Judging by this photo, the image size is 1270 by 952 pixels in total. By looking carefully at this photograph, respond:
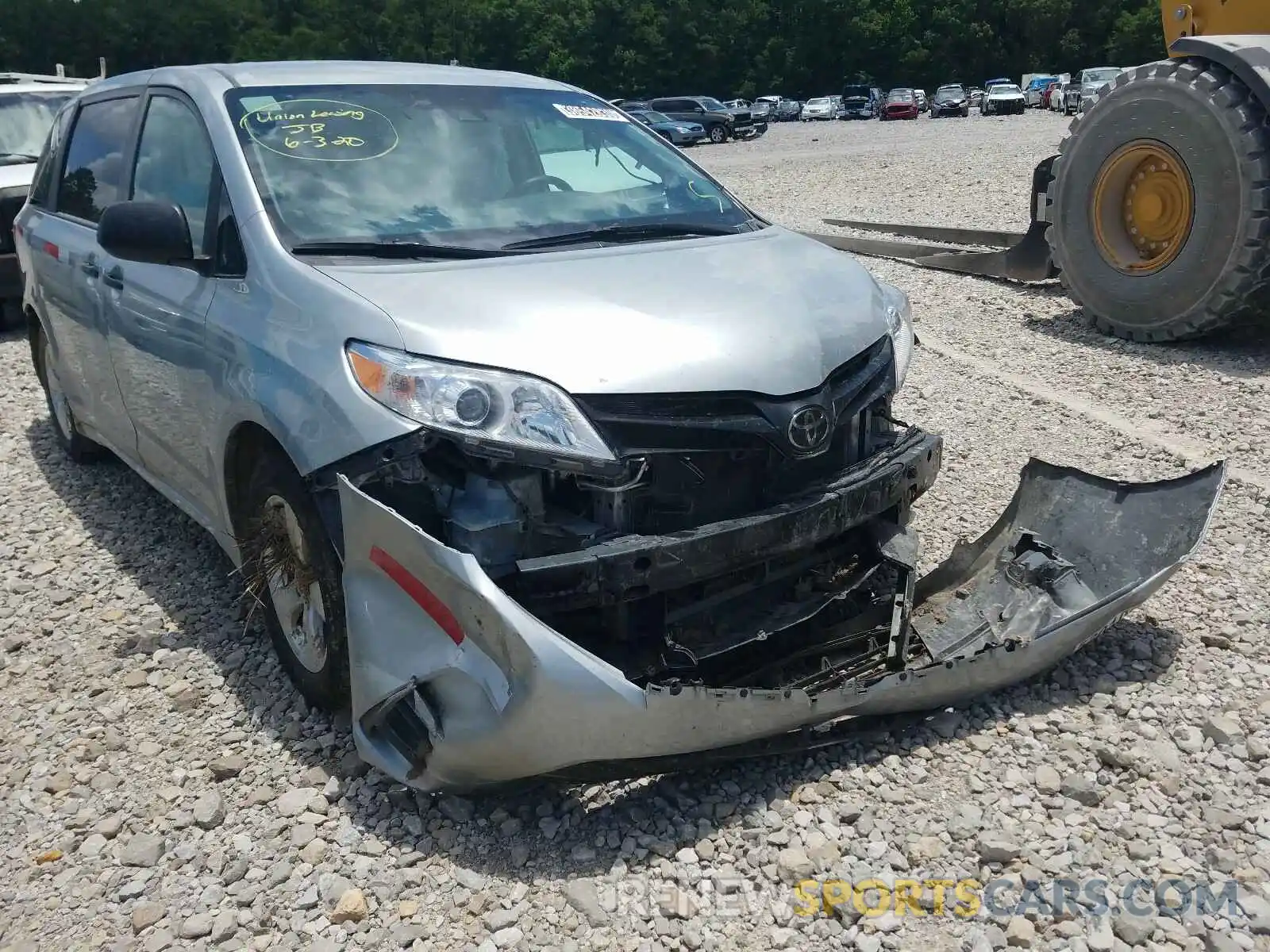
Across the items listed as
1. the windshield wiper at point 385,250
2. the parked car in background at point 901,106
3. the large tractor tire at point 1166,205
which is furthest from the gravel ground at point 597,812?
the parked car in background at point 901,106

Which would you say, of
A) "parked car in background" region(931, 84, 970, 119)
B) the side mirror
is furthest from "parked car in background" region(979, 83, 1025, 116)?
the side mirror

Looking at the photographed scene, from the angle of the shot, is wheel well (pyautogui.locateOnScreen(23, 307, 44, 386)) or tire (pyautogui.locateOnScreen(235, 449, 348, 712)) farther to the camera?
wheel well (pyautogui.locateOnScreen(23, 307, 44, 386))

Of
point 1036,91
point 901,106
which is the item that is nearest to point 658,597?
point 901,106

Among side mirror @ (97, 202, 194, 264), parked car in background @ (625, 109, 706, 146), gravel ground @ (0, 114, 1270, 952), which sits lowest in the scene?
gravel ground @ (0, 114, 1270, 952)

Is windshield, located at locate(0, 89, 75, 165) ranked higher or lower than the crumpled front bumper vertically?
higher

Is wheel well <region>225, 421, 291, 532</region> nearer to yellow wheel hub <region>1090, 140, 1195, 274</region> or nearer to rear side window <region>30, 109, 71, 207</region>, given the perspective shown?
rear side window <region>30, 109, 71, 207</region>

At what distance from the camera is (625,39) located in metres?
70.9

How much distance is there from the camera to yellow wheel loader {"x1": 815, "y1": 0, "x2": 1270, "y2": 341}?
6.23 metres

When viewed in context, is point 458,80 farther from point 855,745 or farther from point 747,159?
point 747,159

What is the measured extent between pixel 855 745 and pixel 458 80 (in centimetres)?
278

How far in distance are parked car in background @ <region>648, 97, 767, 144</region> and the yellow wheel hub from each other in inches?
1280

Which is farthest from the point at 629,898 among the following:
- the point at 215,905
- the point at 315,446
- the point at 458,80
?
the point at 458,80

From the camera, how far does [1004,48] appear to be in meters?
67.9

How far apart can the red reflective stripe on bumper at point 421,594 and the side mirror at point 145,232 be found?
54.9 inches
